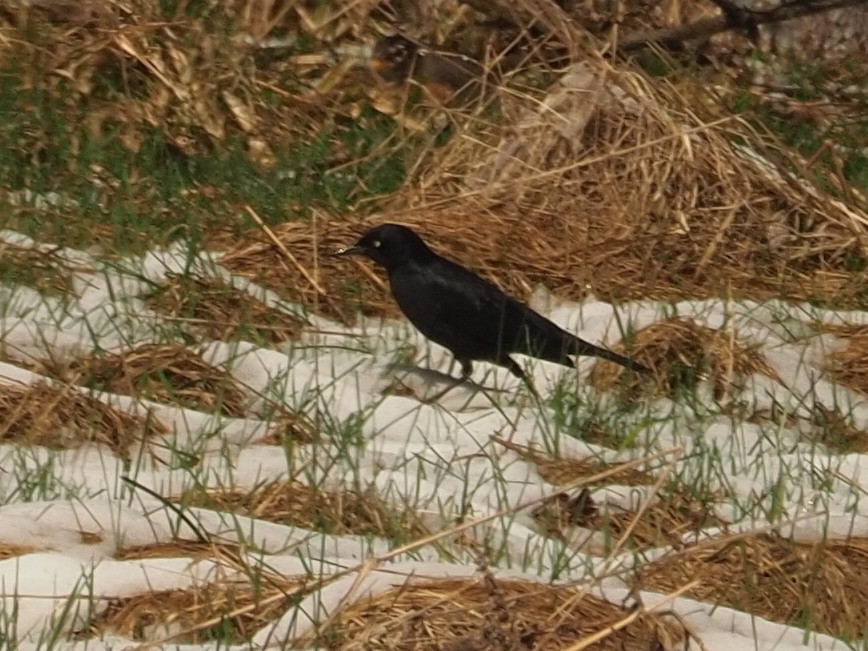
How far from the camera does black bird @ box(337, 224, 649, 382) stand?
4.98m

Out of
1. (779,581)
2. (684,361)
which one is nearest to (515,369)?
(684,361)

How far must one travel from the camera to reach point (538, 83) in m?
6.77

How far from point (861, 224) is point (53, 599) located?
3.72m

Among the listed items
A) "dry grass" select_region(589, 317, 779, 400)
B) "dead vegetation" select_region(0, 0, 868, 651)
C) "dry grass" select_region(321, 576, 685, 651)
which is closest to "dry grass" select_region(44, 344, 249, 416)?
"dead vegetation" select_region(0, 0, 868, 651)

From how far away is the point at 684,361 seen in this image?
5016 mm

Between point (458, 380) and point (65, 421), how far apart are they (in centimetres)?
113

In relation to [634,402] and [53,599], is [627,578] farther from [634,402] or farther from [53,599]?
[634,402]

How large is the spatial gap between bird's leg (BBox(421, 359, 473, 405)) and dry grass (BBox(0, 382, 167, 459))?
0.72m

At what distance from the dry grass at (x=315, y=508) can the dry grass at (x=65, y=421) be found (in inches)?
16.6

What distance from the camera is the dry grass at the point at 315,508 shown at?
3600 mm

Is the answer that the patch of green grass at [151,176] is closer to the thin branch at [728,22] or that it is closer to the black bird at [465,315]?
the black bird at [465,315]

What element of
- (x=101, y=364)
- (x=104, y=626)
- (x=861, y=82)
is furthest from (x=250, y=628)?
(x=861, y=82)

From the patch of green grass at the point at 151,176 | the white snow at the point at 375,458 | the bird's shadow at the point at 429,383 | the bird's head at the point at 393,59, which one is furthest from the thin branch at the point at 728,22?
the bird's shadow at the point at 429,383

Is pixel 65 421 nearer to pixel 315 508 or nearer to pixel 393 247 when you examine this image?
pixel 315 508
